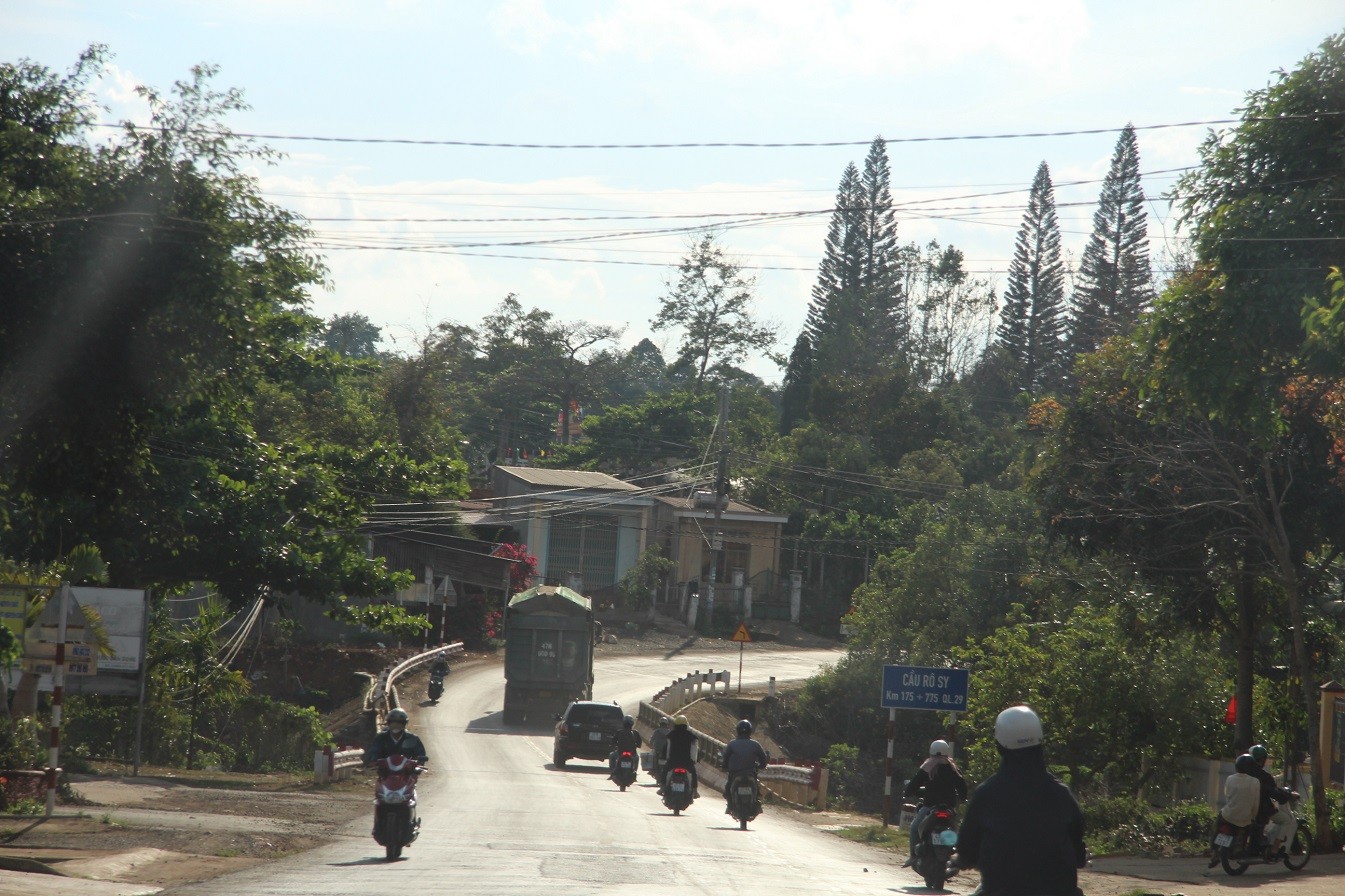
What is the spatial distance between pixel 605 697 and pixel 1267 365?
2982 cm

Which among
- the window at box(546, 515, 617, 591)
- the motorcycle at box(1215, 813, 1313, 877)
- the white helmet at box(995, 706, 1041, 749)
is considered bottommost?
the motorcycle at box(1215, 813, 1313, 877)

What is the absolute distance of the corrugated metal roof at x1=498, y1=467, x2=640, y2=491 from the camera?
59.1 meters

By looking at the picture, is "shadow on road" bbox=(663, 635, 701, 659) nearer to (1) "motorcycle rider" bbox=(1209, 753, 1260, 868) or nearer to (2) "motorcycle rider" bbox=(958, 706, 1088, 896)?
(1) "motorcycle rider" bbox=(1209, 753, 1260, 868)

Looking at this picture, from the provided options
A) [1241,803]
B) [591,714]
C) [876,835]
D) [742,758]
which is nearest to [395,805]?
[742,758]

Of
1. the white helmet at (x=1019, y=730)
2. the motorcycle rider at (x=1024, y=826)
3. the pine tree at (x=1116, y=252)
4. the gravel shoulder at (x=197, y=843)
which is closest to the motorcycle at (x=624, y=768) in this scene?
the gravel shoulder at (x=197, y=843)

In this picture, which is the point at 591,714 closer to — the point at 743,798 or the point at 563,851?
the point at 743,798

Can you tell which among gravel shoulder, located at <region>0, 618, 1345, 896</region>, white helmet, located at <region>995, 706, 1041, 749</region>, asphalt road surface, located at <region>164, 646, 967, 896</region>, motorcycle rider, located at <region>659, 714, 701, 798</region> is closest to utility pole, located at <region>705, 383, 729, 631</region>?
asphalt road surface, located at <region>164, 646, 967, 896</region>

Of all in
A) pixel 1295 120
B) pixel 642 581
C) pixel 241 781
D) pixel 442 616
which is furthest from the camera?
pixel 642 581

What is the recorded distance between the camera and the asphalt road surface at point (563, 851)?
1120 centimetres

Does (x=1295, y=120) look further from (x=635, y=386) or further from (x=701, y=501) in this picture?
(x=635, y=386)

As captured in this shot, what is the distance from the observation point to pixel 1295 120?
14812 millimetres

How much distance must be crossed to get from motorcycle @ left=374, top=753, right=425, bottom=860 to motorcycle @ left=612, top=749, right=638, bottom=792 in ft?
39.5

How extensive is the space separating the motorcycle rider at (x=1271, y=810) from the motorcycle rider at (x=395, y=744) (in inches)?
379

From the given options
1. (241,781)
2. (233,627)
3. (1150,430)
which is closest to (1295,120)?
(1150,430)
